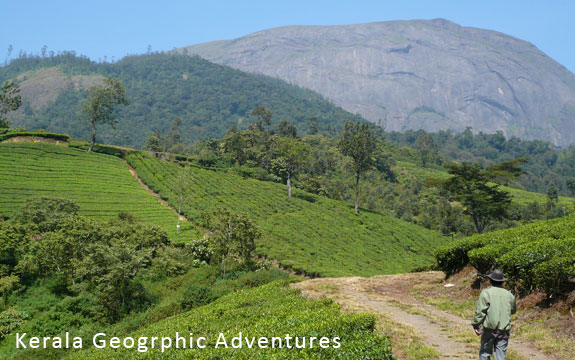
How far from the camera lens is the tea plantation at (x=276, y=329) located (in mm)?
9500

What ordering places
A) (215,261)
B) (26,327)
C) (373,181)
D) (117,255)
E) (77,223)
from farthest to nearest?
(373,181)
(215,261)
(77,223)
(117,255)
(26,327)

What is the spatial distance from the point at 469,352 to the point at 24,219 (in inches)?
1549

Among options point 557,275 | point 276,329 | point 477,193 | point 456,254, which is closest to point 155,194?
point 477,193

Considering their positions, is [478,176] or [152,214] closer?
[152,214]

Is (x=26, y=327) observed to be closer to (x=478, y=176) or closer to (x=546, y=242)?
(x=546, y=242)

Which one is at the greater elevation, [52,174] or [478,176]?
[478,176]

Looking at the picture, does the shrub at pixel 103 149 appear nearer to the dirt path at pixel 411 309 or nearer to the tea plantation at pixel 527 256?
the dirt path at pixel 411 309

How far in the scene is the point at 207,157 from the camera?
8788cm

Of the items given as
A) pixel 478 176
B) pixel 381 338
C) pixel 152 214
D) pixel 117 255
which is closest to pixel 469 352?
pixel 381 338

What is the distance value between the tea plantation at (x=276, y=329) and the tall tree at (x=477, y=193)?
4218 centimetres

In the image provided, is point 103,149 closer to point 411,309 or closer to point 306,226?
point 306,226

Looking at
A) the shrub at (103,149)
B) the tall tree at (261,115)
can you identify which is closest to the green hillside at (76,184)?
the shrub at (103,149)

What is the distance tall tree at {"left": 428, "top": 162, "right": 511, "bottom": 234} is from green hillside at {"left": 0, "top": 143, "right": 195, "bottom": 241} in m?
33.5

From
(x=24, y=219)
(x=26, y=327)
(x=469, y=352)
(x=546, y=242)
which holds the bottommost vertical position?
(x=26, y=327)
